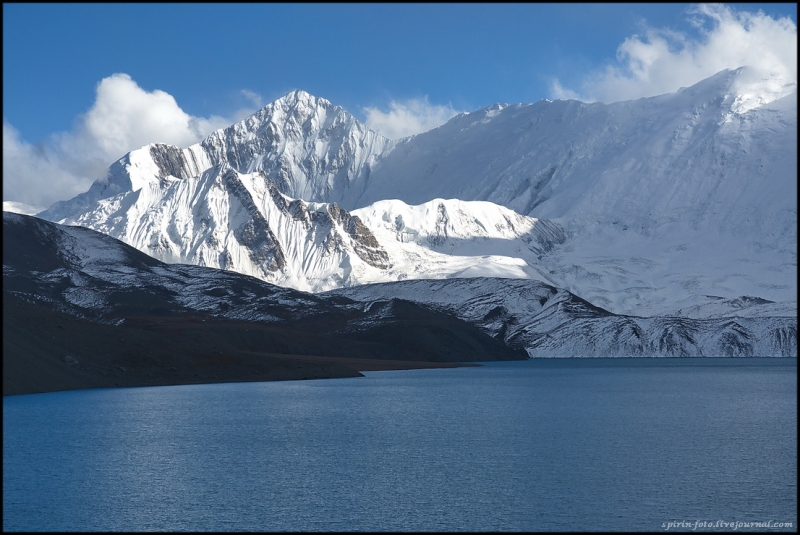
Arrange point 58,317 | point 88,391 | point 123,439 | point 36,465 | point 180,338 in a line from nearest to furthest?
point 36,465, point 123,439, point 88,391, point 58,317, point 180,338

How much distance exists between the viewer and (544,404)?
345ft

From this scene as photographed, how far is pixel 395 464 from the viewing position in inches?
2425

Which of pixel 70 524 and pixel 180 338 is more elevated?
pixel 180 338

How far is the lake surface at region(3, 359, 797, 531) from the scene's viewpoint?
47.1 m

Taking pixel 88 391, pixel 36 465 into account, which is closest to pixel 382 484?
pixel 36 465

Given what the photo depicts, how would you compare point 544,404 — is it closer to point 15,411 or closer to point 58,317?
point 15,411

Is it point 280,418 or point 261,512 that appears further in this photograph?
point 280,418

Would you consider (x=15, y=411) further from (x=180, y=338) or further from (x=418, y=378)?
(x=418, y=378)

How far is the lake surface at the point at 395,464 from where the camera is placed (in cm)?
4712

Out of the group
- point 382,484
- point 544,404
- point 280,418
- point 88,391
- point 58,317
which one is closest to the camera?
point 382,484

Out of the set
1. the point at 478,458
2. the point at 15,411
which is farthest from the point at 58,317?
the point at 478,458

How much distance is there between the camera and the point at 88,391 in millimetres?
117500

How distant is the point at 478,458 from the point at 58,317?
8926cm

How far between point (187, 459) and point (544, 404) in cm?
5105
